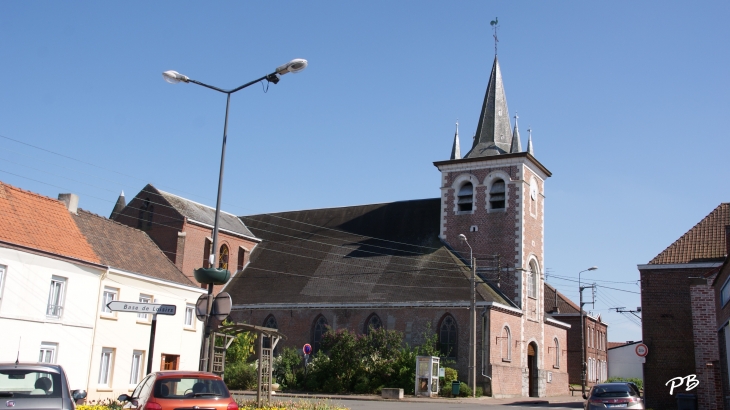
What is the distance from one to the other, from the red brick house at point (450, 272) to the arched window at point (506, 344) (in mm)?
55

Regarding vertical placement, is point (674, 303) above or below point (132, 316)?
above

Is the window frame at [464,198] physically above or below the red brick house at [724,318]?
above

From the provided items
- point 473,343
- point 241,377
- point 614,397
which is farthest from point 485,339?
point 614,397

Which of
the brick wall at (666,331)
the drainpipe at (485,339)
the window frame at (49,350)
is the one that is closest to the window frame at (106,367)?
the window frame at (49,350)

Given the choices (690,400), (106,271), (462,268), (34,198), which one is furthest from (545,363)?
(34,198)

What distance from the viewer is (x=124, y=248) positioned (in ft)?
93.6

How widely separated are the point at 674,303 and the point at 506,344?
1013 centimetres

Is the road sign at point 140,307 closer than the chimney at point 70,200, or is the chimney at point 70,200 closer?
the road sign at point 140,307

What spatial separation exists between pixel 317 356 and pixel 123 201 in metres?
17.4

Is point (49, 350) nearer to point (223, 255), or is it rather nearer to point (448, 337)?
point (448, 337)

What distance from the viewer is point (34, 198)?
80.7 feet

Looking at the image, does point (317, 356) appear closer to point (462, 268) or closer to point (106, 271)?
point (462, 268)

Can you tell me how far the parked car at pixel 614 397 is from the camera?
60.0ft

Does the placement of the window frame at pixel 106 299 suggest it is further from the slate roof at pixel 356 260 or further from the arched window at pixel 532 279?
A: the arched window at pixel 532 279
